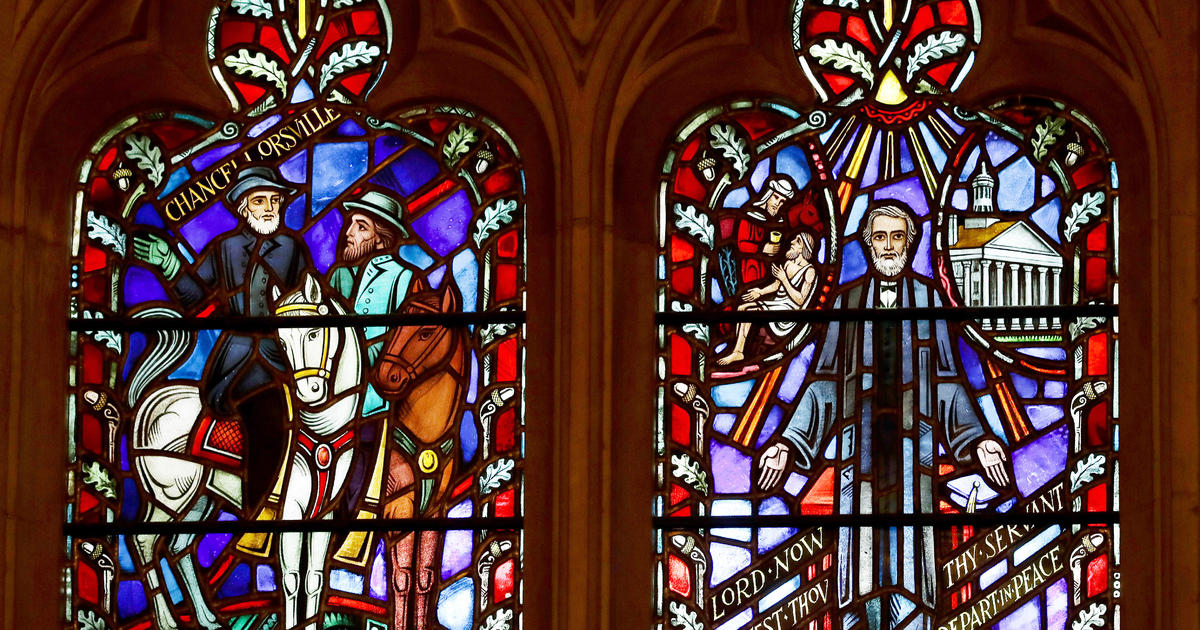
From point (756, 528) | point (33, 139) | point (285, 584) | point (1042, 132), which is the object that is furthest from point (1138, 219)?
point (33, 139)

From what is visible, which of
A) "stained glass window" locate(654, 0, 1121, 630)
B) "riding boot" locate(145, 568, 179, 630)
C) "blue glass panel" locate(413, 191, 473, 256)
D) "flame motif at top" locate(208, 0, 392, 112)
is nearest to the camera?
"stained glass window" locate(654, 0, 1121, 630)

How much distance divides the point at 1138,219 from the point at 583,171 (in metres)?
1.71

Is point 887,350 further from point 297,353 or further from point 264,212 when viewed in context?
point 264,212

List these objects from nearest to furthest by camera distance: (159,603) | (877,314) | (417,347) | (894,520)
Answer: (894,520)
(159,603)
(877,314)
(417,347)

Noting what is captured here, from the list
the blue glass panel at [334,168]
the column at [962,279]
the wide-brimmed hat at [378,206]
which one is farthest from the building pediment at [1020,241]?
the blue glass panel at [334,168]

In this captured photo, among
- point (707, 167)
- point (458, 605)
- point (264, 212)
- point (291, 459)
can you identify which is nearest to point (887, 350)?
point (707, 167)

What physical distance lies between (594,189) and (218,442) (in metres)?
1.42

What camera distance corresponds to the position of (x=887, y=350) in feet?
31.3

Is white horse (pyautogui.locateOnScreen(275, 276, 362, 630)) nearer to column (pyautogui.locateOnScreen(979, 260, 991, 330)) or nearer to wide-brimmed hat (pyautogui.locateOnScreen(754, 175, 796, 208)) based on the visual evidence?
wide-brimmed hat (pyautogui.locateOnScreen(754, 175, 796, 208))

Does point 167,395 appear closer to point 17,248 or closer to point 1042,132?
point 17,248

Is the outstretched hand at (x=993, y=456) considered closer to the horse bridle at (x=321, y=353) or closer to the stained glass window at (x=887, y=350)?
the stained glass window at (x=887, y=350)

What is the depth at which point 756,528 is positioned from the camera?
370 inches

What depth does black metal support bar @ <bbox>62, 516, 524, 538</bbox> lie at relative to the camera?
31.0 feet

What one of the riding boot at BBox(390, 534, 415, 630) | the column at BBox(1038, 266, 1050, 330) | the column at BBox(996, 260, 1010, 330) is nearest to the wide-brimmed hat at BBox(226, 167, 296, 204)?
the riding boot at BBox(390, 534, 415, 630)
